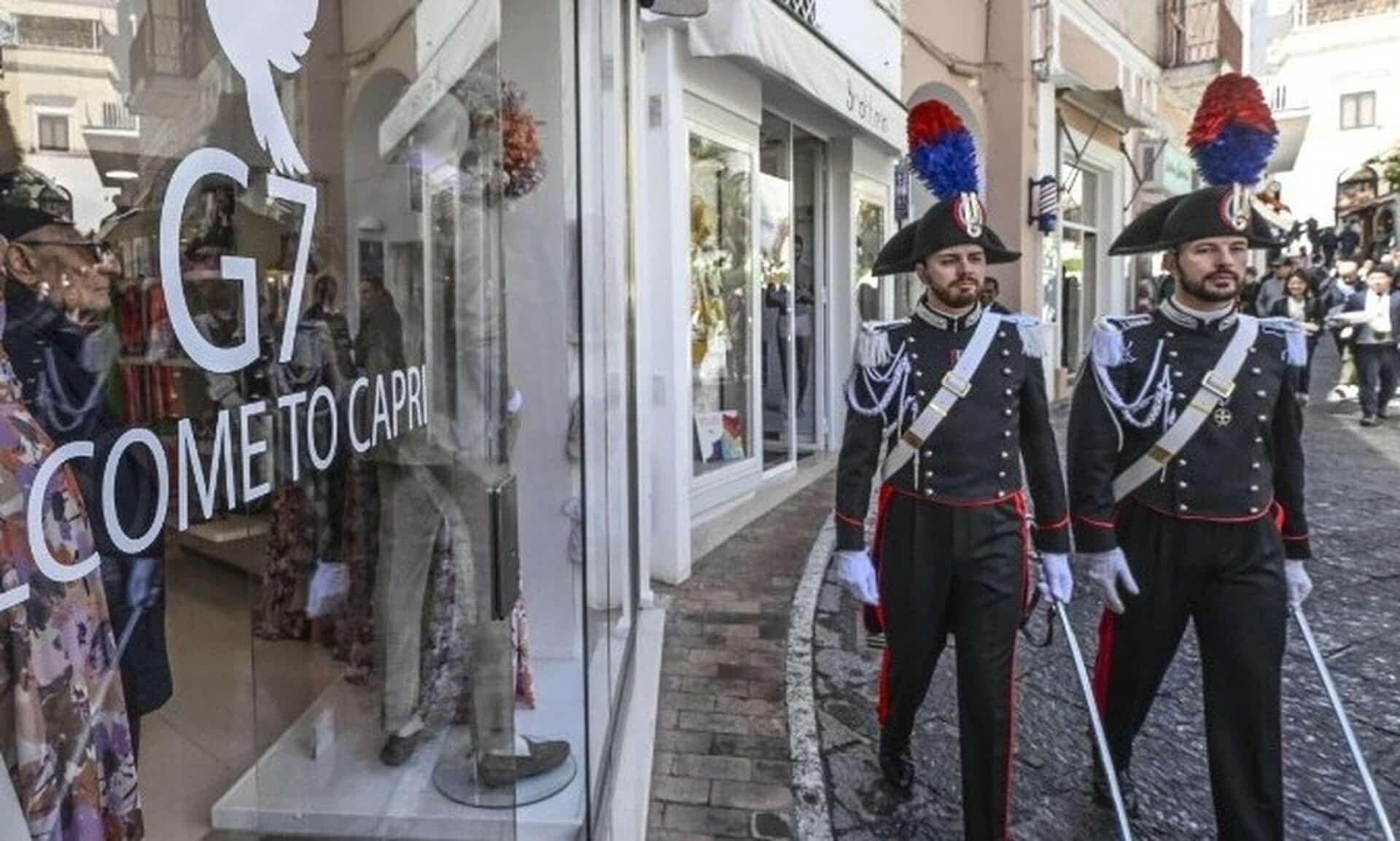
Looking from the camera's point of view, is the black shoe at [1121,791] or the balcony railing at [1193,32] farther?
the balcony railing at [1193,32]

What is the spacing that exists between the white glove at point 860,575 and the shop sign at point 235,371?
76.6 inches

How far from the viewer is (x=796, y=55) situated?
21.9 ft

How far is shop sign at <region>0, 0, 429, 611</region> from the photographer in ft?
3.14

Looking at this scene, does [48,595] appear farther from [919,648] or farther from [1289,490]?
[1289,490]

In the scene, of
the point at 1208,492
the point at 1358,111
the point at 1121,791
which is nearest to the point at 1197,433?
the point at 1208,492

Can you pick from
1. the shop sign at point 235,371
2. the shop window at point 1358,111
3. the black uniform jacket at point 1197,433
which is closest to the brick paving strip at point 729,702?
the black uniform jacket at point 1197,433

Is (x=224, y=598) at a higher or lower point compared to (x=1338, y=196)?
lower

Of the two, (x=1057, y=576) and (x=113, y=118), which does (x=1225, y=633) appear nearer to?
(x=1057, y=576)

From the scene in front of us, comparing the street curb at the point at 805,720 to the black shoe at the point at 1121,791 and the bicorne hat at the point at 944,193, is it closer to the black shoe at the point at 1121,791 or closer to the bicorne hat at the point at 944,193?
the black shoe at the point at 1121,791

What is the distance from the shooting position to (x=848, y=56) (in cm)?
817

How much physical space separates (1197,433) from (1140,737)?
1406mm

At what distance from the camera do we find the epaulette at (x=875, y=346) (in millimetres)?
3303

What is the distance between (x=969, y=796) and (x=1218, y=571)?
0.92m

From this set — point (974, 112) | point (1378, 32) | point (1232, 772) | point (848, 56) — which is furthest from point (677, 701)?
point (1378, 32)
